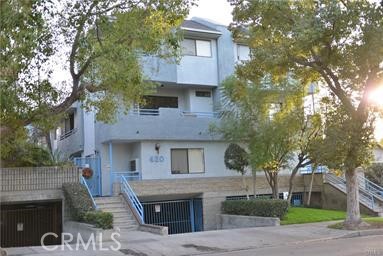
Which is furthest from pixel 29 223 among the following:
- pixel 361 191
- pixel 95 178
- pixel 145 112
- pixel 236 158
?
pixel 361 191

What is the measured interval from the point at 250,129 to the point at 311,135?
3.40 metres

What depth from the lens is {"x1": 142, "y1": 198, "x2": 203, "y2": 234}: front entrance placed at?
26.3 metres

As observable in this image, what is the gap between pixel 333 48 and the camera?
755 inches

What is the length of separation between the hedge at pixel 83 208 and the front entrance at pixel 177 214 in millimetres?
5471

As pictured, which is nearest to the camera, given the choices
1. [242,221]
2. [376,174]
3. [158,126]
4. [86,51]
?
[86,51]

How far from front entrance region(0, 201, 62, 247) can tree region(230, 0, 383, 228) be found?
11.0 meters

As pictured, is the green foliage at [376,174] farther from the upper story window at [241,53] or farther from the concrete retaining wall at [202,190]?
the upper story window at [241,53]

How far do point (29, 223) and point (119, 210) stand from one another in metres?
4.56

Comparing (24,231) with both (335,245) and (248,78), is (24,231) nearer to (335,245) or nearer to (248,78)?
(248,78)

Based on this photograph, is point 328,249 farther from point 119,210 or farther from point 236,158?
point 236,158

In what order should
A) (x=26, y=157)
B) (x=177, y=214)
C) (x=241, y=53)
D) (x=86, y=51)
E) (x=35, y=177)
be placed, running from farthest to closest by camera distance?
(x=241, y=53) < (x=177, y=214) < (x=26, y=157) < (x=35, y=177) < (x=86, y=51)

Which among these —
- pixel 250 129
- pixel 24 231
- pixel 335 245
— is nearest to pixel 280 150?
pixel 250 129

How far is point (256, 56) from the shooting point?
19.5 metres

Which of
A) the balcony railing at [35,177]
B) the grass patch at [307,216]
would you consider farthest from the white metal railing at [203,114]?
the balcony railing at [35,177]
